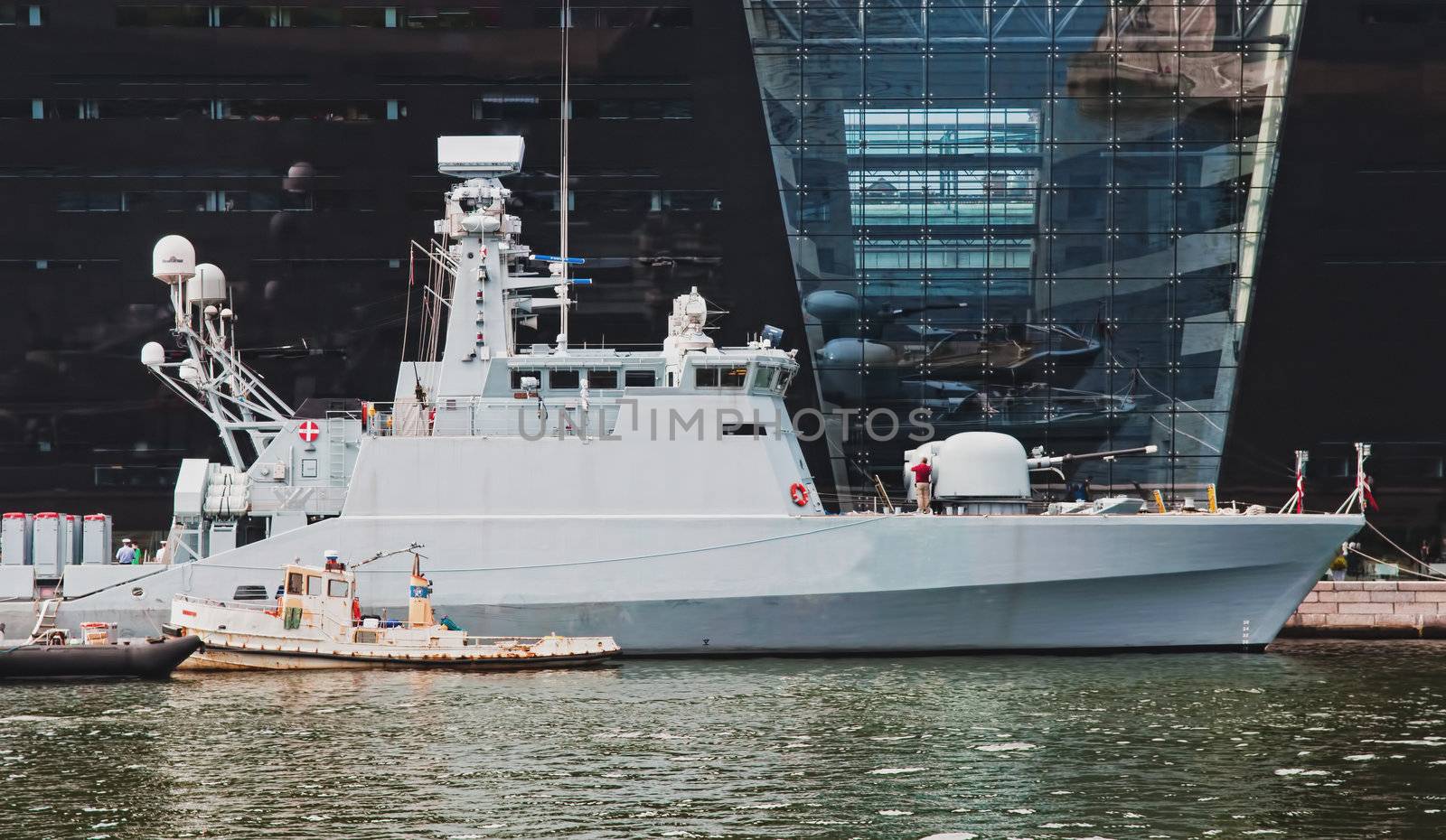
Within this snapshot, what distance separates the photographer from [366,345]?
1080 inches

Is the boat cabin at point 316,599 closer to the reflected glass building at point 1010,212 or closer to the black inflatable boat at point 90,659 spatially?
the black inflatable boat at point 90,659

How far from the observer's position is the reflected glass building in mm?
26766

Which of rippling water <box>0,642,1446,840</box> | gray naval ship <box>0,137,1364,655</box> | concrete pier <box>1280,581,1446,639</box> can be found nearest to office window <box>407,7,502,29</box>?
gray naval ship <box>0,137,1364,655</box>

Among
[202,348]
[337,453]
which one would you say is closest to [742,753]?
[337,453]

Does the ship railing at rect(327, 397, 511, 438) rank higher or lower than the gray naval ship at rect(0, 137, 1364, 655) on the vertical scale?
higher

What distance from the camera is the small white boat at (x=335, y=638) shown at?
1906 cm

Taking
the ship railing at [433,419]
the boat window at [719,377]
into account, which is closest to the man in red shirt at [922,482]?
the boat window at [719,377]

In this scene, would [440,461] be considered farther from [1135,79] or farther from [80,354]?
[1135,79]

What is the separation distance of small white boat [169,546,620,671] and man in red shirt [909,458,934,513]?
4149 millimetres

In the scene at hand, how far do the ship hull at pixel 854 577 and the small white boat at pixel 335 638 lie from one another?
2.36 ft

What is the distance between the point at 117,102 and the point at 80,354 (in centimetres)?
426

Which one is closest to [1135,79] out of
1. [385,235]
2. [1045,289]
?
[1045,289]

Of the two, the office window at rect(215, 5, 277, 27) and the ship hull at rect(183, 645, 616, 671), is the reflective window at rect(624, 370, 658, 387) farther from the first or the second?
the office window at rect(215, 5, 277, 27)

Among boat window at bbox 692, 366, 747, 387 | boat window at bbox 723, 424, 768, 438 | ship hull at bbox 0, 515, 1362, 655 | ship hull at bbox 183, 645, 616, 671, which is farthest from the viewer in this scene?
boat window at bbox 692, 366, 747, 387
